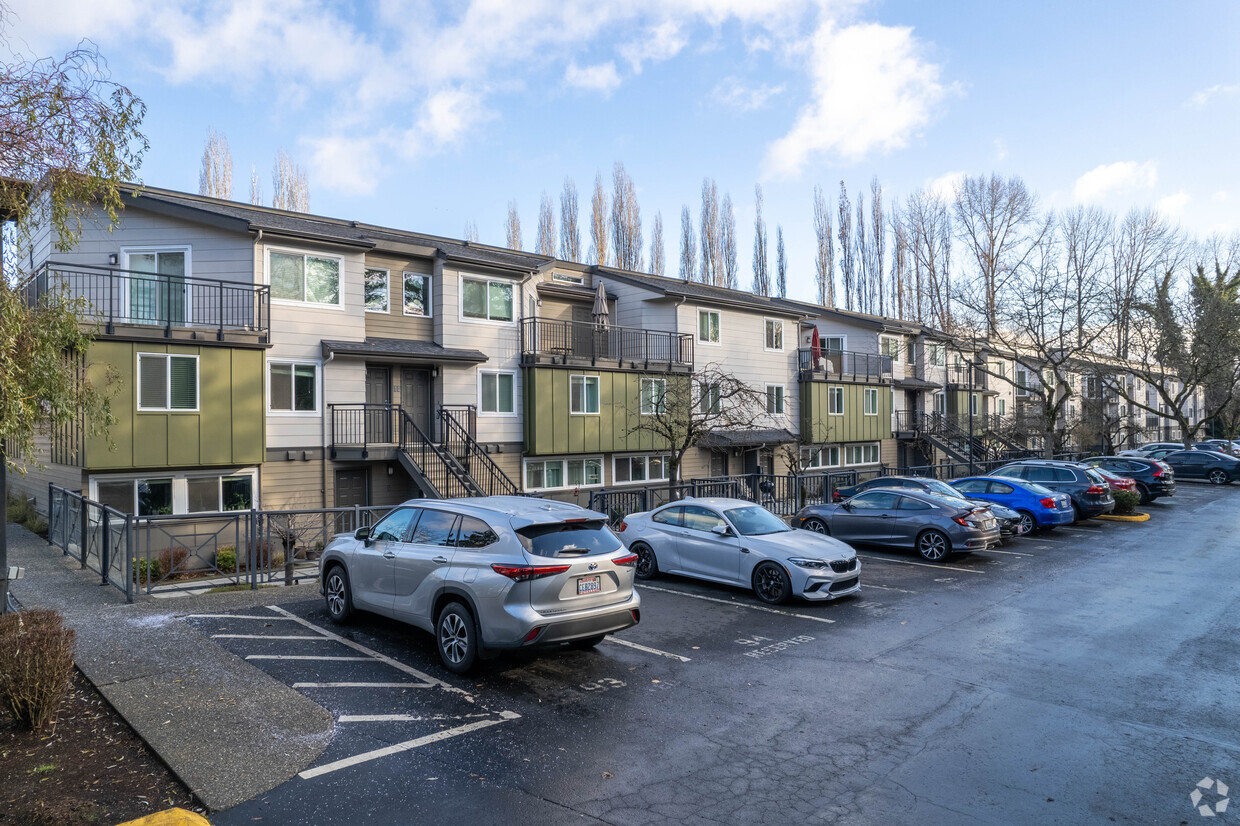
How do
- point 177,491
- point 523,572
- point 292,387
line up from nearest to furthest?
point 523,572 → point 177,491 → point 292,387

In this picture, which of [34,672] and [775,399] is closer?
[34,672]

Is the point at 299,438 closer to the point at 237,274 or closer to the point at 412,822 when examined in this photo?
the point at 237,274

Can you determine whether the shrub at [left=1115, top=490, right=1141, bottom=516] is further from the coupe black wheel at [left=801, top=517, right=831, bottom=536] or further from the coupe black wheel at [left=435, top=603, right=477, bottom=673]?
the coupe black wheel at [left=435, top=603, right=477, bottom=673]

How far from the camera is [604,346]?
1079 inches

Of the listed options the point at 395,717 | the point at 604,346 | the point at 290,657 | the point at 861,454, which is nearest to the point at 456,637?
the point at 395,717

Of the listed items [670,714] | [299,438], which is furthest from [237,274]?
[670,714]

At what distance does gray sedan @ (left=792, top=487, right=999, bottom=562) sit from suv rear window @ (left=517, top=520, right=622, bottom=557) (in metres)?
9.72

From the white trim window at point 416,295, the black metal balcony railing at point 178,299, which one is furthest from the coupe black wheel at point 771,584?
the white trim window at point 416,295

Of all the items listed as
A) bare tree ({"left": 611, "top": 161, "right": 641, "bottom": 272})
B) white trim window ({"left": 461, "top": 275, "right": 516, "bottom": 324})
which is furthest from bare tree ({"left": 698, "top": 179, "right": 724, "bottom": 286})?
white trim window ({"left": 461, "top": 275, "right": 516, "bottom": 324})

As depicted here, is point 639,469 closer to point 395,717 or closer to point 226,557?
point 226,557

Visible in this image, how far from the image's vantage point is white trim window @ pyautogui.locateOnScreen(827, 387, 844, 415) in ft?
112

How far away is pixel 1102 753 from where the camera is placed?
20.1ft

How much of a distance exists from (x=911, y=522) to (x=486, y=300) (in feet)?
44.4

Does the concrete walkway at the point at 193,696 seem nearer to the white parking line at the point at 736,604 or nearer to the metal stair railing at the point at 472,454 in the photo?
the white parking line at the point at 736,604
